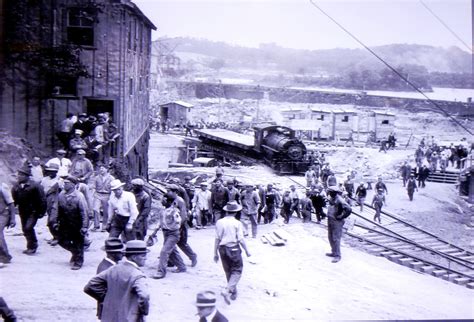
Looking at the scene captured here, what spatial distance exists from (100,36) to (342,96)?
3710 cm

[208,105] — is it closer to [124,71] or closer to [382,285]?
[124,71]

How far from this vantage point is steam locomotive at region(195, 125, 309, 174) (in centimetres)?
2136

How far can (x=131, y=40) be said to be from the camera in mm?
13586

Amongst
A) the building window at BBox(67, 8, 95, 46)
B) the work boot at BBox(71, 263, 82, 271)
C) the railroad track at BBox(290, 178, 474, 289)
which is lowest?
the railroad track at BBox(290, 178, 474, 289)

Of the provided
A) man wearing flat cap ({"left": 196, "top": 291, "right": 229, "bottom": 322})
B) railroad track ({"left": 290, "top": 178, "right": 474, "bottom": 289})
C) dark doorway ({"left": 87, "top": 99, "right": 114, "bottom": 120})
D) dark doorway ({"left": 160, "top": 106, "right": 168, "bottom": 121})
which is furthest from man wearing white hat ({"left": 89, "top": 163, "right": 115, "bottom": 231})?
dark doorway ({"left": 160, "top": 106, "right": 168, "bottom": 121})

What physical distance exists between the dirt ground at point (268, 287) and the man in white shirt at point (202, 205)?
29cm

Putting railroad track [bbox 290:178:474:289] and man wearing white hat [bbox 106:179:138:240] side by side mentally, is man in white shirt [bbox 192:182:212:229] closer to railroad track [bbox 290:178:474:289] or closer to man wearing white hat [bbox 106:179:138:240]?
man wearing white hat [bbox 106:179:138:240]

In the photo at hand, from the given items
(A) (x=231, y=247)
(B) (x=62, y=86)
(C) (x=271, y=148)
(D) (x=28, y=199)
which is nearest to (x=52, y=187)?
Result: (D) (x=28, y=199)

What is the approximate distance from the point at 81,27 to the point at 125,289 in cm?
890

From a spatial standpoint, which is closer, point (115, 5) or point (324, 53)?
point (115, 5)

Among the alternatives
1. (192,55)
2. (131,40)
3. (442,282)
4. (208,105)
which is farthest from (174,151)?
(442,282)

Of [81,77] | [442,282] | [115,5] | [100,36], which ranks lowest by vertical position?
[442,282]

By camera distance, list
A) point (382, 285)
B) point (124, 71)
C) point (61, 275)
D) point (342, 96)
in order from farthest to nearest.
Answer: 1. point (342, 96)
2. point (124, 71)
3. point (382, 285)
4. point (61, 275)

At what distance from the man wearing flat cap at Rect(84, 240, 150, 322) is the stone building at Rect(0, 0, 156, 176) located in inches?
300
